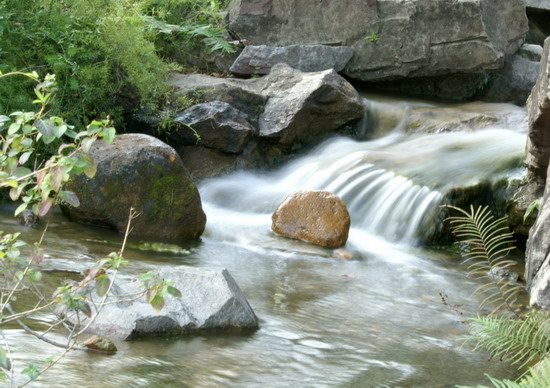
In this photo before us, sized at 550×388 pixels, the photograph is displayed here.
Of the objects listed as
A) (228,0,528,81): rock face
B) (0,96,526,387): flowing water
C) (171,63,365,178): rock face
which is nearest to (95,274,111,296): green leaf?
(0,96,526,387): flowing water

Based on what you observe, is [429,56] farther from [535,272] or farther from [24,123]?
[24,123]

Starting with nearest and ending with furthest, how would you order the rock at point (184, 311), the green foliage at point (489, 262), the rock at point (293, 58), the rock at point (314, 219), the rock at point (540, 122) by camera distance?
the rock at point (184, 311) → the green foliage at point (489, 262) → the rock at point (540, 122) → the rock at point (314, 219) → the rock at point (293, 58)

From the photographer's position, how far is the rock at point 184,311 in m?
4.39

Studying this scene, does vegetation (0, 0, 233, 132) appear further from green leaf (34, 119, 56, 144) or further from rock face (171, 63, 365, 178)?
green leaf (34, 119, 56, 144)

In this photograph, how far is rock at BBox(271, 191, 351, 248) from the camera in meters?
7.42

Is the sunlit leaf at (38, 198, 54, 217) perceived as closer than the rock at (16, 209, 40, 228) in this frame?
Yes

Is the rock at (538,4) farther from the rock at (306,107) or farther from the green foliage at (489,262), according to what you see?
the green foliage at (489,262)

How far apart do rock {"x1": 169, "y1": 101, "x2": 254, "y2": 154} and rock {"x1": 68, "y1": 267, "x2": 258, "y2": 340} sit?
4429 millimetres

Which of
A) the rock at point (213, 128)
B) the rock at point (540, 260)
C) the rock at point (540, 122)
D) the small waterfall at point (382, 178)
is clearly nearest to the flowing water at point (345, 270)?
the small waterfall at point (382, 178)

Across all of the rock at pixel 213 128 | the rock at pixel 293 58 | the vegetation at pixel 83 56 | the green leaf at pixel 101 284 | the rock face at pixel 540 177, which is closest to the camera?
the green leaf at pixel 101 284

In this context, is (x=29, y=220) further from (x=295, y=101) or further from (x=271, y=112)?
(x=295, y=101)

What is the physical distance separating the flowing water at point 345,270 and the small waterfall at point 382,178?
0.02 m

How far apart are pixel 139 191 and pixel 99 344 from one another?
10.7ft

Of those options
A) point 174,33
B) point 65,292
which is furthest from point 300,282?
point 174,33
